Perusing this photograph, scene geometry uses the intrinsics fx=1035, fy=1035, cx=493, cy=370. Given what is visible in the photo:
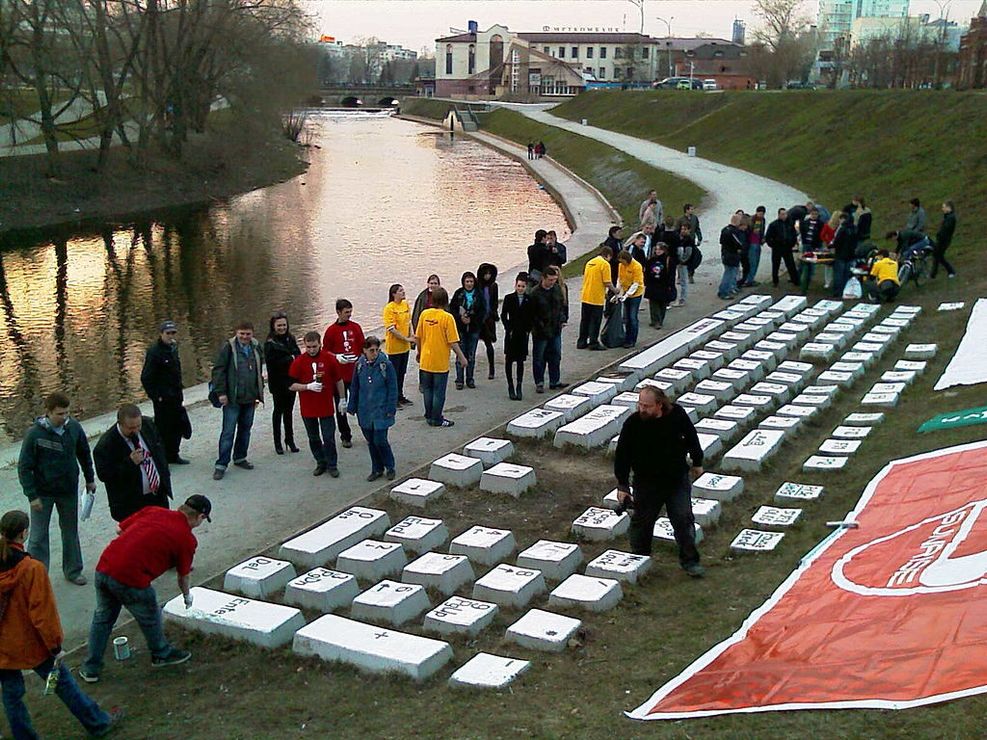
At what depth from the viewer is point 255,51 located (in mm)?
52906

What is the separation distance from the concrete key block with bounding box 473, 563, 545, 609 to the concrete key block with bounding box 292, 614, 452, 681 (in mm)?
859

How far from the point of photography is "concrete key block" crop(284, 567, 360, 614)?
8.12 m

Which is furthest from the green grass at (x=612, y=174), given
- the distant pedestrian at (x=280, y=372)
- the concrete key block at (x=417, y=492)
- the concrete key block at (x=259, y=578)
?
the concrete key block at (x=259, y=578)

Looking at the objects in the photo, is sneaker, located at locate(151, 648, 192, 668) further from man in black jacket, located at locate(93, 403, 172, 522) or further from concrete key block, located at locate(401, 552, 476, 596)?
concrete key block, located at locate(401, 552, 476, 596)

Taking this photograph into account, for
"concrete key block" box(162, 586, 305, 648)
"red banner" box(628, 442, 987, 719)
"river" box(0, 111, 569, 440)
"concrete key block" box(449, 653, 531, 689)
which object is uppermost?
"red banner" box(628, 442, 987, 719)

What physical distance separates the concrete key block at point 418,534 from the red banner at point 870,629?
3056 mm

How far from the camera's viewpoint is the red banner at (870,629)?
5.96 meters

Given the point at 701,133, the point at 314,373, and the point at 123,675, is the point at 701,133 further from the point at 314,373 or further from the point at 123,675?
the point at 123,675

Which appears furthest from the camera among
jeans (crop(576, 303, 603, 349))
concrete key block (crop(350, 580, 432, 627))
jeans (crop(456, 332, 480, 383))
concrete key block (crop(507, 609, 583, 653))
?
jeans (crop(576, 303, 603, 349))

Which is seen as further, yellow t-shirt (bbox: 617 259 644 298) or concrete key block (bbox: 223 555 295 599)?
yellow t-shirt (bbox: 617 259 644 298)

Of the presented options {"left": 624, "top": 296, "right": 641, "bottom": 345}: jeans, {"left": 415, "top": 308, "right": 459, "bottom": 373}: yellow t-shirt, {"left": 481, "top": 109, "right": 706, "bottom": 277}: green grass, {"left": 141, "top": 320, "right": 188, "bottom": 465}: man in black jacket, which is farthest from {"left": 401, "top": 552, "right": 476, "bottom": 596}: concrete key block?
{"left": 481, "top": 109, "right": 706, "bottom": 277}: green grass

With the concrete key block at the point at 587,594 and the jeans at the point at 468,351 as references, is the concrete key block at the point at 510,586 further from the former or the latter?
the jeans at the point at 468,351

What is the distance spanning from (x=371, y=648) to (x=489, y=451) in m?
4.43

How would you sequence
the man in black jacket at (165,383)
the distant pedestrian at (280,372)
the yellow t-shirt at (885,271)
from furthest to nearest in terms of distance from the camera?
the yellow t-shirt at (885,271) < the distant pedestrian at (280,372) < the man in black jacket at (165,383)
